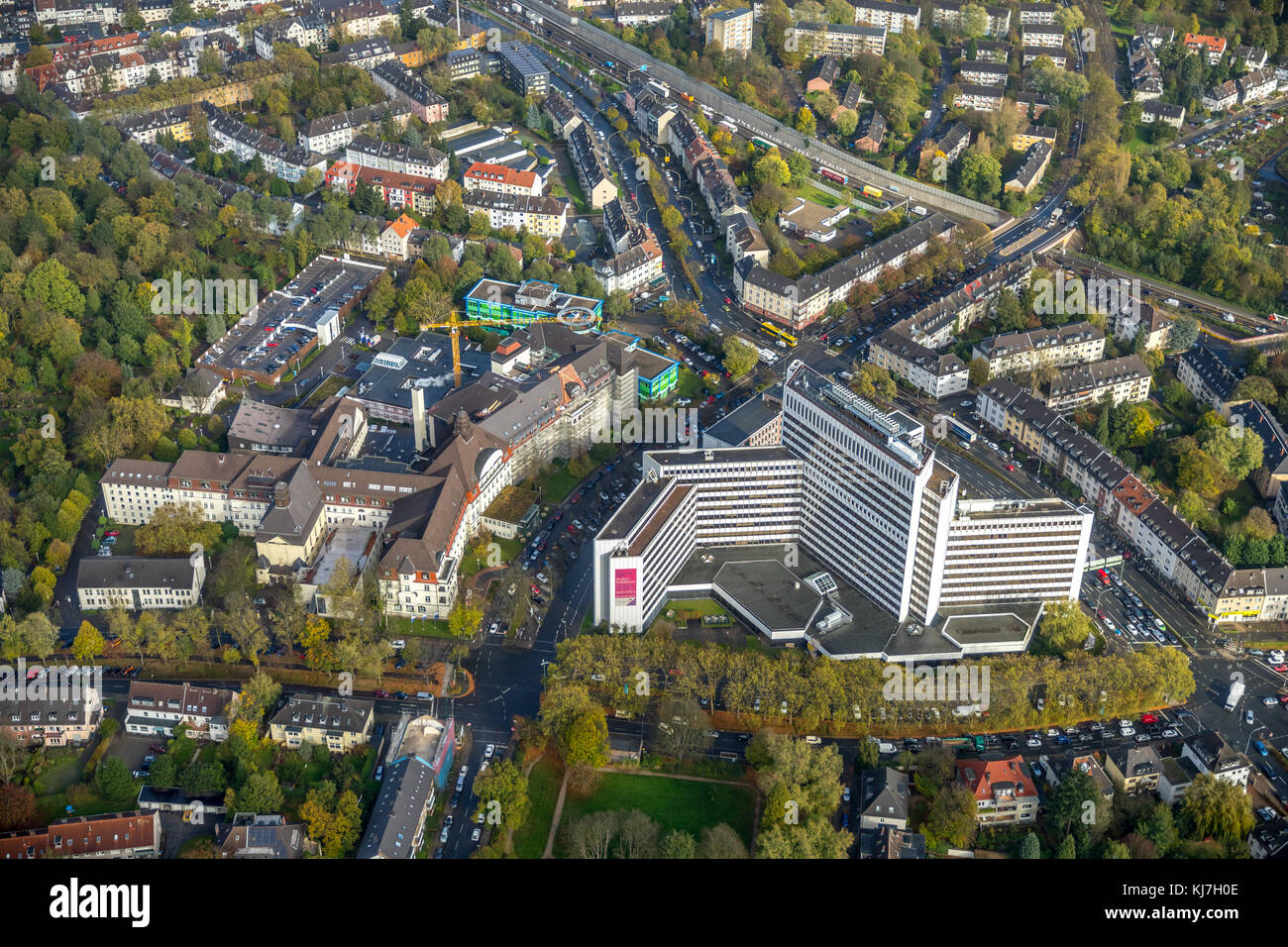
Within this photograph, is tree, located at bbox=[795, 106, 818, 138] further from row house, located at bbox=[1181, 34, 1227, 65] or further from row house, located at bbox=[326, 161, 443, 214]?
row house, located at bbox=[1181, 34, 1227, 65]

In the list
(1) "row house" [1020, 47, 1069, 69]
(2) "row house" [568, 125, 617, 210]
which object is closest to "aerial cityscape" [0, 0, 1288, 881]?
(2) "row house" [568, 125, 617, 210]

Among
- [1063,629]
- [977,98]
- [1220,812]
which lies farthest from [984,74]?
[1220,812]

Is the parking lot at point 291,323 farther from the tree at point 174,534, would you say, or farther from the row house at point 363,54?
the row house at point 363,54

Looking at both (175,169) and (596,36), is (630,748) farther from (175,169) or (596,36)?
(596,36)

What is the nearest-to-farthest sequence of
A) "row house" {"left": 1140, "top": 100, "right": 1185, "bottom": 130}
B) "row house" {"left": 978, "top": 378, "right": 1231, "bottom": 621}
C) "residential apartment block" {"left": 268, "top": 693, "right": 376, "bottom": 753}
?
"residential apartment block" {"left": 268, "top": 693, "right": 376, "bottom": 753}
"row house" {"left": 978, "top": 378, "right": 1231, "bottom": 621}
"row house" {"left": 1140, "top": 100, "right": 1185, "bottom": 130}

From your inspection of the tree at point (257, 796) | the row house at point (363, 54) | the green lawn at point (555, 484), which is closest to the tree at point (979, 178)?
the green lawn at point (555, 484)

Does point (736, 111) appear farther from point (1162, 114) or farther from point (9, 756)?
point (9, 756)

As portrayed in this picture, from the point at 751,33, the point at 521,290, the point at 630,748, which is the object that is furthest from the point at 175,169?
the point at 630,748
